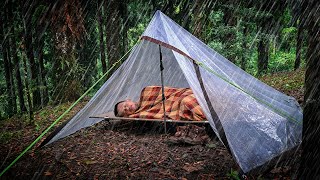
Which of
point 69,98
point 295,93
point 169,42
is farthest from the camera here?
point 69,98

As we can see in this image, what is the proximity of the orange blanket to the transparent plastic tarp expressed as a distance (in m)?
0.60

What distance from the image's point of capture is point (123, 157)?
12.8ft

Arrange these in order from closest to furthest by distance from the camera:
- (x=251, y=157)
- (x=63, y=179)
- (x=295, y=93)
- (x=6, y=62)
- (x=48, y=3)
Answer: (x=251, y=157)
(x=63, y=179)
(x=48, y=3)
(x=295, y=93)
(x=6, y=62)

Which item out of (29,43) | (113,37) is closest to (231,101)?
(29,43)

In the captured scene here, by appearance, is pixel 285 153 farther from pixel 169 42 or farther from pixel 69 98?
pixel 69 98

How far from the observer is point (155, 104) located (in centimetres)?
547

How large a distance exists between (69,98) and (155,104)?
4166 millimetres

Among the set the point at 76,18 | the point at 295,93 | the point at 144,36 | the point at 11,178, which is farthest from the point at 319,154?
the point at 76,18

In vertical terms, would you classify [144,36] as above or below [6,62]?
above

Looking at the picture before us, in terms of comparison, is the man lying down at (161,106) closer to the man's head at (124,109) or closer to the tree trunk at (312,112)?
the man's head at (124,109)

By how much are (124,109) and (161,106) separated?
0.75 meters

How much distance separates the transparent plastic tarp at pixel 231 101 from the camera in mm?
3207

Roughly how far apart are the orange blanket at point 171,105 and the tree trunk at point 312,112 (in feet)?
7.27

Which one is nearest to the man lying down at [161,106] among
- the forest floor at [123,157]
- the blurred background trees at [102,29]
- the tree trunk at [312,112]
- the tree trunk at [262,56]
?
the forest floor at [123,157]
